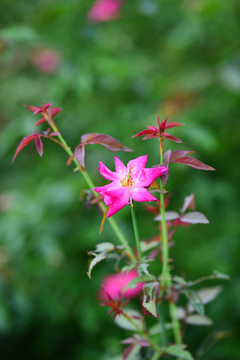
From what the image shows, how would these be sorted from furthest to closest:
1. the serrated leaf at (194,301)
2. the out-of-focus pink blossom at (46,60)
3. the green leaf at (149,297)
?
the out-of-focus pink blossom at (46,60), the serrated leaf at (194,301), the green leaf at (149,297)

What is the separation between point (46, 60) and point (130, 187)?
52.7 inches

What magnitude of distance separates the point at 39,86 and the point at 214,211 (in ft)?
3.05

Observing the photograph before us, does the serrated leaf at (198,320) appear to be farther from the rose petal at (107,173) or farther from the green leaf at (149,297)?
the rose petal at (107,173)

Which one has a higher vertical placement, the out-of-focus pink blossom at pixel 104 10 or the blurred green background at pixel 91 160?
the out-of-focus pink blossom at pixel 104 10

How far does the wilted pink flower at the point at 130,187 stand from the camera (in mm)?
487

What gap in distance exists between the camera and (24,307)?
139cm

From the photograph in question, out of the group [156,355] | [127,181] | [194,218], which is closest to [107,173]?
[127,181]

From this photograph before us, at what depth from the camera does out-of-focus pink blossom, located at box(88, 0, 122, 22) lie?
1.56 m

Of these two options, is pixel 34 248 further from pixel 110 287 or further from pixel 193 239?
pixel 193 239

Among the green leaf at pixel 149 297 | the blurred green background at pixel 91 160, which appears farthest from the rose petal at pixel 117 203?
the blurred green background at pixel 91 160

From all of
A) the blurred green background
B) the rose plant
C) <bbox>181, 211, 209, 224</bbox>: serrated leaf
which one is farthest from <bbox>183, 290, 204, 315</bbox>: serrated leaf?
the blurred green background

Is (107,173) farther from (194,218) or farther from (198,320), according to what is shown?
(198,320)

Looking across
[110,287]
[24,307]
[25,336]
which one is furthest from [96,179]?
[25,336]

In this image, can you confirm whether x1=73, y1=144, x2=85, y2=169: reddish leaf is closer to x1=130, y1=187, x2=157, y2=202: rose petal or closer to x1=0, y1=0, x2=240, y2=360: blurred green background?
x1=130, y1=187, x2=157, y2=202: rose petal
